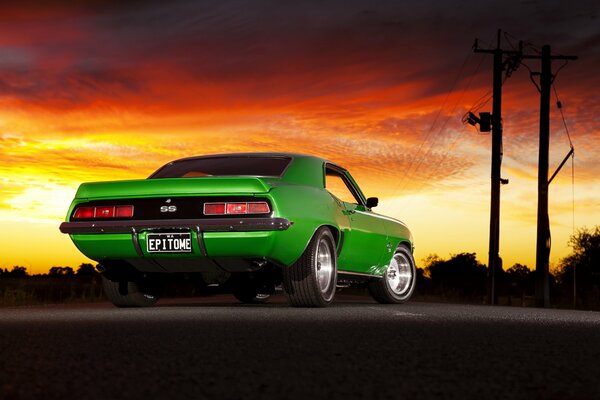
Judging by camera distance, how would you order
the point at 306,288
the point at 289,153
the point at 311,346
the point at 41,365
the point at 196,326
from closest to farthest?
1. the point at 41,365
2. the point at 311,346
3. the point at 196,326
4. the point at 306,288
5. the point at 289,153

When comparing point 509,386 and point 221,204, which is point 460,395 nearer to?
point 509,386

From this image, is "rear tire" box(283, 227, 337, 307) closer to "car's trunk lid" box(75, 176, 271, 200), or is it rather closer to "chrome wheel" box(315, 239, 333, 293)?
"chrome wheel" box(315, 239, 333, 293)

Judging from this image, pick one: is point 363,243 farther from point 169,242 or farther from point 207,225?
point 169,242

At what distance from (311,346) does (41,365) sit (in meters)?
1.91

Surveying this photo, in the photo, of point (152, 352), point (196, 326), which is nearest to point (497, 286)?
point (196, 326)

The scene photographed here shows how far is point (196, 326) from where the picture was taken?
8148 millimetres

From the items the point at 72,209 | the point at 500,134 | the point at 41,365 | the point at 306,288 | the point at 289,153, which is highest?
the point at 500,134

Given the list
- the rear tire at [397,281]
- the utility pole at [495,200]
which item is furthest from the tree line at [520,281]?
the rear tire at [397,281]

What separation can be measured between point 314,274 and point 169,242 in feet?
5.47

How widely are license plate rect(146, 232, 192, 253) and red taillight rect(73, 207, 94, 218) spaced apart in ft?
2.59

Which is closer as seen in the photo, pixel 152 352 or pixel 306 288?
pixel 152 352

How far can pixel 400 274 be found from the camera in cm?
1386

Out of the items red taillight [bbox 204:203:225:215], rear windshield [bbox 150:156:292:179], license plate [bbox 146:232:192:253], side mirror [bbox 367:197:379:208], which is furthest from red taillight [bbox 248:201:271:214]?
side mirror [bbox 367:197:379:208]

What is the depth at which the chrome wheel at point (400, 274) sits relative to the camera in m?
13.7
